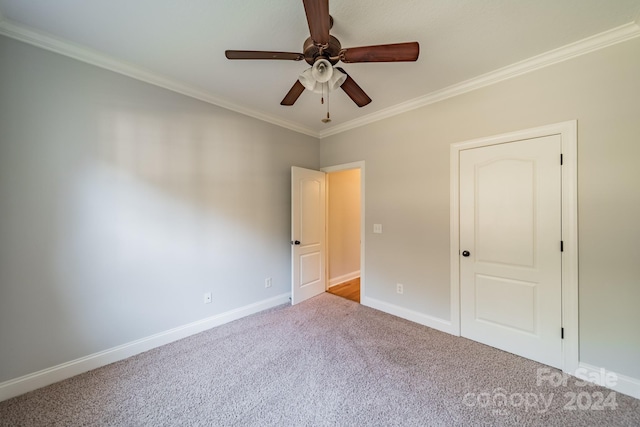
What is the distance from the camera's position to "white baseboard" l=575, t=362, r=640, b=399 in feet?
5.37

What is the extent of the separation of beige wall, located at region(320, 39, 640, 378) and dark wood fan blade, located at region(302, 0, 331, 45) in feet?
5.94

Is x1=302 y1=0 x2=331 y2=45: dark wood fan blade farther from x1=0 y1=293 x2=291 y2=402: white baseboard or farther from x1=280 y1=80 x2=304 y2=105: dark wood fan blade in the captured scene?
x1=0 y1=293 x2=291 y2=402: white baseboard

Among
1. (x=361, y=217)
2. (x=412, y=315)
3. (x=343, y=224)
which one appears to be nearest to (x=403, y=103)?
(x=361, y=217)

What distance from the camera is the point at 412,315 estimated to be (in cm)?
276

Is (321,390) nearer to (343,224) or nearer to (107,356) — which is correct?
(107,356)

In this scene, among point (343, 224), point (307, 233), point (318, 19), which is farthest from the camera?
point (343, 224)

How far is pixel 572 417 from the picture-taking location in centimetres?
148

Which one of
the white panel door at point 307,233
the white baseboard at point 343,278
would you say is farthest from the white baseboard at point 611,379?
the white baseboard at point 343,278

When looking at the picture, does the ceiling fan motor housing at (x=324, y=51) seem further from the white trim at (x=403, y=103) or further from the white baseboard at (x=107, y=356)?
the white baseboard at (x=107, y=356)

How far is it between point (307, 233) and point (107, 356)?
2.37 m

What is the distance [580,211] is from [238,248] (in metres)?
3.20

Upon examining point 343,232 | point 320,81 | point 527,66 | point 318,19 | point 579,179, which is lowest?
point 343,232

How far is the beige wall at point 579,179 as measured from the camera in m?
1.66

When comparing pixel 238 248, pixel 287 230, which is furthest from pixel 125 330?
pixel 287 230
